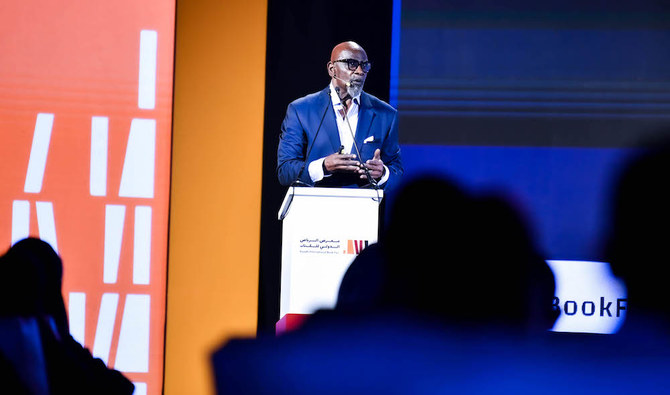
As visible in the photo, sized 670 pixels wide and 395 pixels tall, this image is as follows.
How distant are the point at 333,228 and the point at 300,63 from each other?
85 centimetres

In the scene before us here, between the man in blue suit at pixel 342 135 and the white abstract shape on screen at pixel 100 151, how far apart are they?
0.91m

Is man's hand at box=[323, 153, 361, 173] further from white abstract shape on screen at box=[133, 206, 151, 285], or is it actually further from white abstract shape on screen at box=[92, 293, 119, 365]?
white abstract shape on screen at box=[92, 293, 119, 365]

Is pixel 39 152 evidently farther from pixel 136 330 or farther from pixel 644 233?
pixel 644 233

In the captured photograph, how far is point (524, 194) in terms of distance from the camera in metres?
2.97

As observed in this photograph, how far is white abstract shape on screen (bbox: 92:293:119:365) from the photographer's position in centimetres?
310

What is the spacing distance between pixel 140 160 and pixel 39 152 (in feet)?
1.81

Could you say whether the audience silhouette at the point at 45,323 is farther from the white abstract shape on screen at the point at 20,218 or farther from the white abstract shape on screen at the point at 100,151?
the white abstract shape on screen at the point at 100,151

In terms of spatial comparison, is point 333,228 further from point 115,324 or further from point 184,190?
point 115,324

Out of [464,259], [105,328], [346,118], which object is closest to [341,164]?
[346,118]

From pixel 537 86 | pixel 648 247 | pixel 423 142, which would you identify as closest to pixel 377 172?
pixel 423 142

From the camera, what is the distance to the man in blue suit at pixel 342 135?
2984 mm

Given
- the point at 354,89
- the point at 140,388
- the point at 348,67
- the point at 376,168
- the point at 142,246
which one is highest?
the point at 348,67

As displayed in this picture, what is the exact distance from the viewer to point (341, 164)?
2963 millimetres

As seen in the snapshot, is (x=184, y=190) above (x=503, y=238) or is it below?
above
